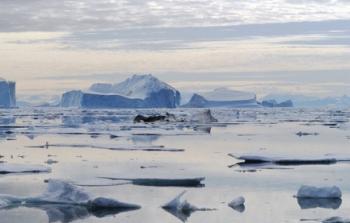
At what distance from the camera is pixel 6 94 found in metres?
86.1

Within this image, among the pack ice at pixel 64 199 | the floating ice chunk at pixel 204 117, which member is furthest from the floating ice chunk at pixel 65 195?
the floating ice chunk at pixel 204 117


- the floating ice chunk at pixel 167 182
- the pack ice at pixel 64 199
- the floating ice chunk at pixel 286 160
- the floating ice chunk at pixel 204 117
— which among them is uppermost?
the floating ice chunk at pixel 204 117

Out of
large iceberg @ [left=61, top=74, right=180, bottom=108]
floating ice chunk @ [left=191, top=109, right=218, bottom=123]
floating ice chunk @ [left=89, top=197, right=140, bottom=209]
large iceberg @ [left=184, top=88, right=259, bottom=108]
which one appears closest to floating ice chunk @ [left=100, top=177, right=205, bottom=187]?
floating ice chunk @ [left=89, top=197, right=140, bottom=209]

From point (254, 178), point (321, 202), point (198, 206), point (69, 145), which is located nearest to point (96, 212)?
point (198, 206)

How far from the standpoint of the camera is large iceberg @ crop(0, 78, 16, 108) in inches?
3273

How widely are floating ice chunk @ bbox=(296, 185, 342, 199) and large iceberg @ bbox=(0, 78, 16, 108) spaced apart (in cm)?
7652

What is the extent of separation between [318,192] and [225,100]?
313 feet

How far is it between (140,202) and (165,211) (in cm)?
74

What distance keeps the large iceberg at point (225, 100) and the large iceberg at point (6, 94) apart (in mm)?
25421

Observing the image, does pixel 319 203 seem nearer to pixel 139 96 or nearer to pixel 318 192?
pixel 318 192

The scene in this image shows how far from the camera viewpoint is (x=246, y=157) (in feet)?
47.0

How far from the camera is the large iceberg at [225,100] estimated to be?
315 feet

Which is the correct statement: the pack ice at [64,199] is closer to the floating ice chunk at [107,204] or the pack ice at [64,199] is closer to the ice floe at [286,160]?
the floating ice chunk at [107,204]

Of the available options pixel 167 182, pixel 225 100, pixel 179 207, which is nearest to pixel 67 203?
pixel 179 207
